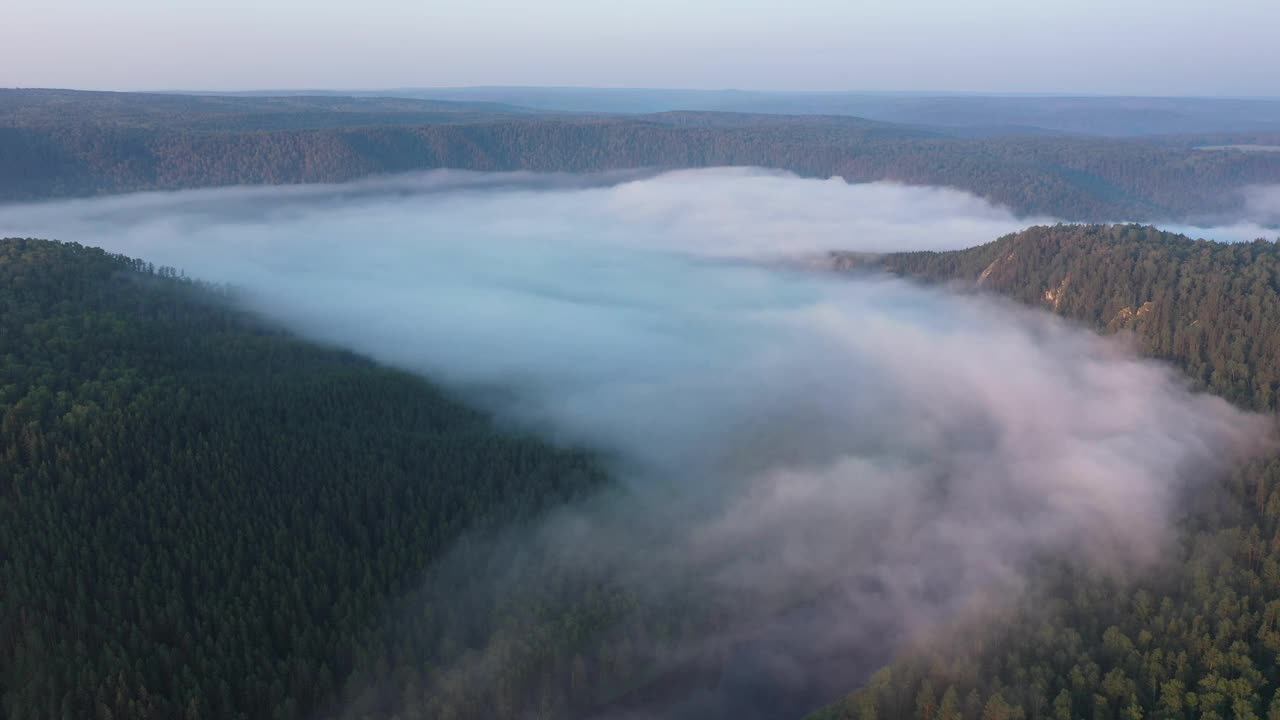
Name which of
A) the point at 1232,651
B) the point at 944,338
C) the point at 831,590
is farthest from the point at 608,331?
the point at 1232,651

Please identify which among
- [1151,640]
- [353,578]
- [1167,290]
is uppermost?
[1167,290]

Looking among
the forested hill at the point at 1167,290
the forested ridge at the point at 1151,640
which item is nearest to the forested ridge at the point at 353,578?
the forested ridge at the point at 1151,640

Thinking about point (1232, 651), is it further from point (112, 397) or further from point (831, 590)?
point (112, 397)

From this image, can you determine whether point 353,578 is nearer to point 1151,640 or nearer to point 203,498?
point 203,498

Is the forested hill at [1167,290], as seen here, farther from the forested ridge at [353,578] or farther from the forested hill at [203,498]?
the forested hill at [203,498]

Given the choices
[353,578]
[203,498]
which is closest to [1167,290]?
[353,578]

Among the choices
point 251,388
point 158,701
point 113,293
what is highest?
point 113,293

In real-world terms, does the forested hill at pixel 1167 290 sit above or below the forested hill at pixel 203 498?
above
